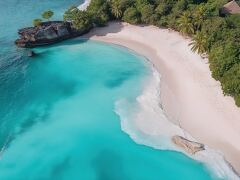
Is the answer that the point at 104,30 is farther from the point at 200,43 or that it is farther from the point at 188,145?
the point at 188,145

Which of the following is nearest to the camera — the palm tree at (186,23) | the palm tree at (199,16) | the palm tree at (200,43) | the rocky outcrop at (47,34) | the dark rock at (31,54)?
the palm tree at (200,43)

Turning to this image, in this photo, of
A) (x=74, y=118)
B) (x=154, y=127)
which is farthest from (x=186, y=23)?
(x=74, y=118)

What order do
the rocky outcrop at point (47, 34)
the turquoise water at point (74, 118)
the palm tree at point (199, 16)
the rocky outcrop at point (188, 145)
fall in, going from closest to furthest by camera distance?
the turquoise water at point (74, 118) < the rocky outcrop at point (188, 145) < the palm tree at point (199, 16) < the rocky outcrop at point (47, 34)

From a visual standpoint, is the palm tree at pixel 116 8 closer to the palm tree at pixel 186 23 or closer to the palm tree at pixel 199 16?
the palm tree at pixel 186 23

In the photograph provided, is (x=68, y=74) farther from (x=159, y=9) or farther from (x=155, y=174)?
(x=155, y=174)

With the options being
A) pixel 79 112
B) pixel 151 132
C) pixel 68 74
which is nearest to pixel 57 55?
pixel 68 74

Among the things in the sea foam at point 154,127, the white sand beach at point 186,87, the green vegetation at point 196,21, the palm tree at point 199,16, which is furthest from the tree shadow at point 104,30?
the sea foam at point 154,127

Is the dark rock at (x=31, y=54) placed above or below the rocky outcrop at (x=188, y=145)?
above
